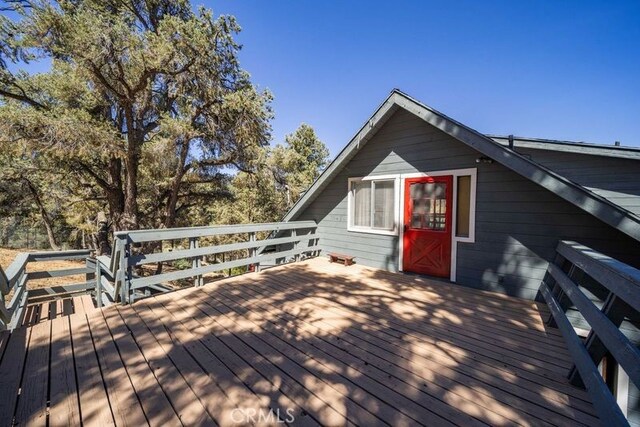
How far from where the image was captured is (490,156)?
12.7ft

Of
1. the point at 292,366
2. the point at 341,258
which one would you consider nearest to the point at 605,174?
the point at 341,258

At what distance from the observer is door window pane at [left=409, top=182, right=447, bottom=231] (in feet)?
15.9

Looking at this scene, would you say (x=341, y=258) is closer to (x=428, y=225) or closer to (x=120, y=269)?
(x=428, y=225)

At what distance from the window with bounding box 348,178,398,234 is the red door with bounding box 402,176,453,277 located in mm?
337

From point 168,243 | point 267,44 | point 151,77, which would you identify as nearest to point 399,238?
point 267,44

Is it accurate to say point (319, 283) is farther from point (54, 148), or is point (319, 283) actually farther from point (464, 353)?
point (54, 148)

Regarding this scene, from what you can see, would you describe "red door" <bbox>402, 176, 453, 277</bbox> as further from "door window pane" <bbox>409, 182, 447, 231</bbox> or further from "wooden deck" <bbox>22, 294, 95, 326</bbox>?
"wooden deck" <bbox>22, 294, 95, 326</bbox>

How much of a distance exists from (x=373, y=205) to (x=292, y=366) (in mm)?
4251

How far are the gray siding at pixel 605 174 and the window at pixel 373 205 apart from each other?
297 centimetres

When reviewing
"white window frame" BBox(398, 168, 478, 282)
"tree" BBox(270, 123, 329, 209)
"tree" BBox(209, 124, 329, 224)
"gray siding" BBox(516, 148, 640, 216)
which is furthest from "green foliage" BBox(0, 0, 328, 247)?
"gray siding" BBox(516, 148, 640, 216)

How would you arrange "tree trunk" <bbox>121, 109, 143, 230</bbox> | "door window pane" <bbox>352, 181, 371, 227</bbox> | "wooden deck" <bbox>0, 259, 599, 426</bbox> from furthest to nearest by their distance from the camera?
"tree trunk" <bbox>121, 109, 143, 230</bbox> → "door window pane" <bbox>352, 181, 371, 227</bbox> → "wooden deck" <bbox>0, 259, 599, 426</bbox>

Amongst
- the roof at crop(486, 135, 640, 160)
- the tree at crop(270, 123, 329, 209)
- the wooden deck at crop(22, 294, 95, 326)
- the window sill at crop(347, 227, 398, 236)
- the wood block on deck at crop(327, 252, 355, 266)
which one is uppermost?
the tree at crop(270, 123, 329, 209)

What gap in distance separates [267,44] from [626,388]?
1156 centimetres

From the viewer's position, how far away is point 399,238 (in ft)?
17.8
